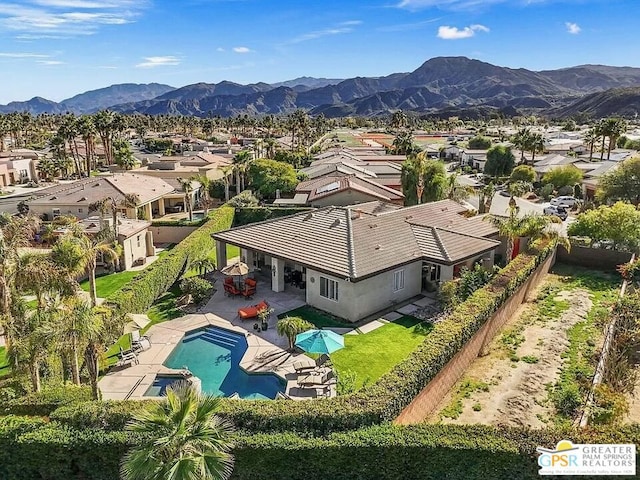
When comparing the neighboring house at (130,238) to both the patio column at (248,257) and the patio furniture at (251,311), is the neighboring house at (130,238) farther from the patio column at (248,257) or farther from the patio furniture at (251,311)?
the patio furniture at (251,311)

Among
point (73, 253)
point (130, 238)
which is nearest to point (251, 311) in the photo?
point (73, 253)

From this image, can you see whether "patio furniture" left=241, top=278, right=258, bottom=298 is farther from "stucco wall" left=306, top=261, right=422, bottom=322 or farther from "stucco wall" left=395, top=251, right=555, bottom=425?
"stucco wall" left=395, top=251, right=555, bottom=425

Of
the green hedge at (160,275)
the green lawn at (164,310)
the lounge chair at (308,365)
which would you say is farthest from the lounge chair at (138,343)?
the lounge chair at (308,365)

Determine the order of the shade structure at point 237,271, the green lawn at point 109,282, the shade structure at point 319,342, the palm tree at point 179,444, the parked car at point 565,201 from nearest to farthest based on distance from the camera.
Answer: the palm tree at point 179,444, the shade structure at point 319,342, the shade structure at point 237,271, the green lawn at point 109,282, the parked car at point 565,201

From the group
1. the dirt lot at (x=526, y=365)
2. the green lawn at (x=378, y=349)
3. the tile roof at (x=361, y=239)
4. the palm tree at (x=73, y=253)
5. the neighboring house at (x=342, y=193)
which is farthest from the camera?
the neighboring house at (x=342, y=193)

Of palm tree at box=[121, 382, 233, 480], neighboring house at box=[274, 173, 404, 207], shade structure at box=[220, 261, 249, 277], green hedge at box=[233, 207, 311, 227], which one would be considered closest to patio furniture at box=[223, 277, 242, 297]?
shade structure at box=[220, 261, 249, 277]
